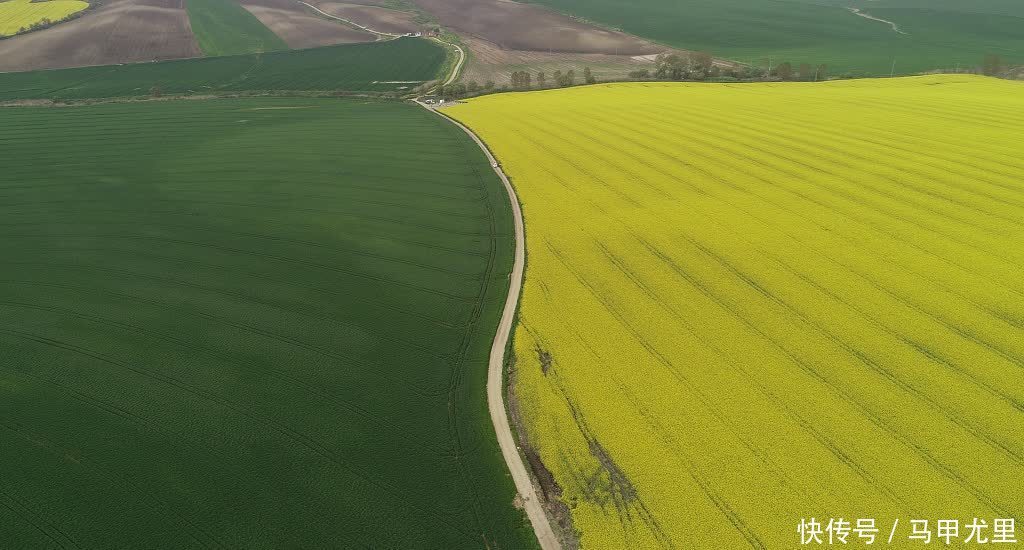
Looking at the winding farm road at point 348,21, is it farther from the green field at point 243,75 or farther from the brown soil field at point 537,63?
the brown soil field at point 537,63

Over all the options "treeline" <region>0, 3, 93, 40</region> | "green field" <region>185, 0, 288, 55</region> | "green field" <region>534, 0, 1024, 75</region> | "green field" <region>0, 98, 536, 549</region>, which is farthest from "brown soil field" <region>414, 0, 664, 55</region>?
"treeline" <region>0, 3, 93, 40</region>

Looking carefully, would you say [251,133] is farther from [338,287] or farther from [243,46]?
[243,46]

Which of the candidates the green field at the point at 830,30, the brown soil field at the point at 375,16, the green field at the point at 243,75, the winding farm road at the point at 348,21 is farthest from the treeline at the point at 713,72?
the brown soil field at the point at 375,16

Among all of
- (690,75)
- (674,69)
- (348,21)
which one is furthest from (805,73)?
(348,21)

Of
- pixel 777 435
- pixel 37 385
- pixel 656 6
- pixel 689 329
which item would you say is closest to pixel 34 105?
pixel 37 385

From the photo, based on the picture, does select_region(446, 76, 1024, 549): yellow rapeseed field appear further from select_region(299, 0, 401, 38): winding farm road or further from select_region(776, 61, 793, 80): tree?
select_region(299, 0, 401, 38): winding farm road

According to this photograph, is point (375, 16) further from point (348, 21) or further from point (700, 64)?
point (700, 64)
